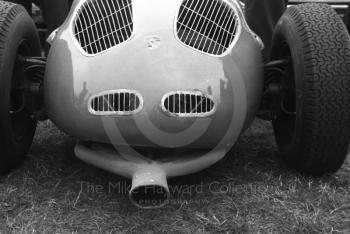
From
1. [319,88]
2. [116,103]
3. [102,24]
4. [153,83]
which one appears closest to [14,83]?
[102,24]

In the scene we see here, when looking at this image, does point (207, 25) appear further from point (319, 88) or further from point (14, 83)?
point (14, 83)

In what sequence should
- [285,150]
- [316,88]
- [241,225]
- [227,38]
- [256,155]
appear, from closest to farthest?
[241,225] → [316,88] → [227,38] → [285,150] → [256,155]

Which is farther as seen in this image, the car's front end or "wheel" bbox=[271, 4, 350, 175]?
"wheel" bbox=[271, 4, 350, 175]

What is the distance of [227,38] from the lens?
2.14m

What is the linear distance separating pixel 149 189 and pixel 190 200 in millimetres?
165

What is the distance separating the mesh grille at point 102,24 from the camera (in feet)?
6.77

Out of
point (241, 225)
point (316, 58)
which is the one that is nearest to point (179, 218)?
point (241, 225)

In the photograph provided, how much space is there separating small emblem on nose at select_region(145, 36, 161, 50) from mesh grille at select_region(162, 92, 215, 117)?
22 cm

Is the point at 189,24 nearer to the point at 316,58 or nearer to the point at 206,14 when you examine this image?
the point at 206,14

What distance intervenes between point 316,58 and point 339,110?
216 mm

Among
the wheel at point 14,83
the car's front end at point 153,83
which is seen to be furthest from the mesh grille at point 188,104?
the wheel at point 14,83

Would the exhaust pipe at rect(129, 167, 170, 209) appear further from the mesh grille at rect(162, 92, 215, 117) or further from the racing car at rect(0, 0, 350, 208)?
the mesh grille at rect(162, 92, 215, 117)

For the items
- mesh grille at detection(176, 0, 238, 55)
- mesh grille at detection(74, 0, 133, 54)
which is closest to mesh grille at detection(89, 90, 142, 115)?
mesh grille at detection(74, 0, 133, 54)

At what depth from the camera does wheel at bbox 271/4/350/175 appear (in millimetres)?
2008
